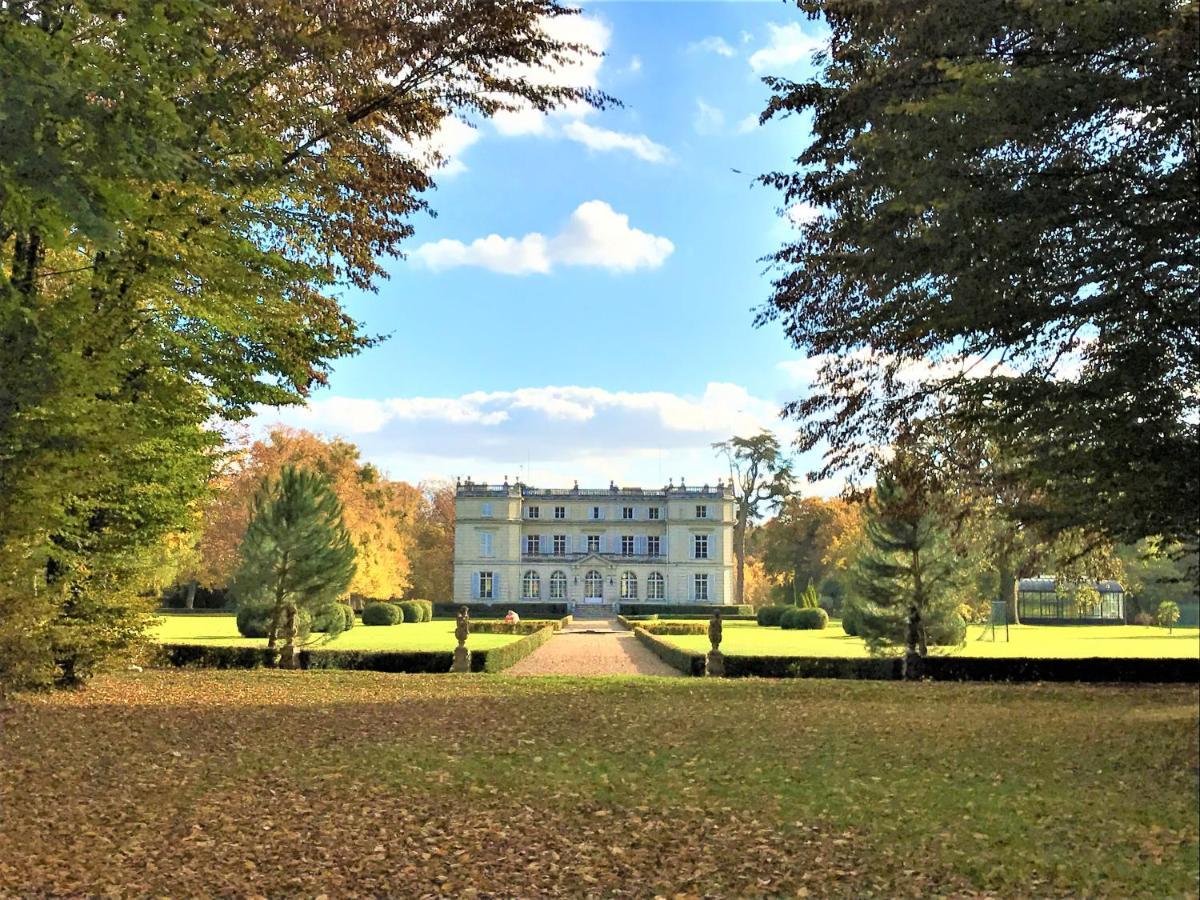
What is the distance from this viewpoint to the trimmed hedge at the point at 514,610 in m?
50.5

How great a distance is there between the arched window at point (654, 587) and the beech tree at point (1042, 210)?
50933 millimetres

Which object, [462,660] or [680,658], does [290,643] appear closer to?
[462,660]

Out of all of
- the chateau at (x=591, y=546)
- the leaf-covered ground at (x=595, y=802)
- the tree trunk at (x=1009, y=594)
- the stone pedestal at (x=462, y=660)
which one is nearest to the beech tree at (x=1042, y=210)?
the leaf-covered ground at (x=595, y=802)

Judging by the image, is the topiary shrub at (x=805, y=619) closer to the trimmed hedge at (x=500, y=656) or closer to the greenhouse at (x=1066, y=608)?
the greenhouse at (x=1066, y=608)

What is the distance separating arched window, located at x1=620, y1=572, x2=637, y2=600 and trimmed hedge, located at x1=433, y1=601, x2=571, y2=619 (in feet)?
17.0

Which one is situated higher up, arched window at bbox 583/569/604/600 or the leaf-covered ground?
the leaf-covered ground

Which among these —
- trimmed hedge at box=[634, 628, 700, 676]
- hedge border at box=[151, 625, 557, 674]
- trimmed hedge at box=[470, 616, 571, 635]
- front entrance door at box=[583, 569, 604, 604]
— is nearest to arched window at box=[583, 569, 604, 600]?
front entrance door at box=[583, 569, 604, 604]

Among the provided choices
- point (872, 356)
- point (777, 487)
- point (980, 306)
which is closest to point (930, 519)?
point (872, 356)

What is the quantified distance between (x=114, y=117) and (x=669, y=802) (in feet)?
Answer: 15.9

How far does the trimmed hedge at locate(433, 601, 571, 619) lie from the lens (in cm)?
5047

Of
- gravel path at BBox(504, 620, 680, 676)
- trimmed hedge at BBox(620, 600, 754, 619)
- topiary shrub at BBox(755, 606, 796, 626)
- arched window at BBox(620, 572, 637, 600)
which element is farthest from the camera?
arched window at BBox(620, 572, 637, 600)

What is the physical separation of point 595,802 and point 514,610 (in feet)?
152

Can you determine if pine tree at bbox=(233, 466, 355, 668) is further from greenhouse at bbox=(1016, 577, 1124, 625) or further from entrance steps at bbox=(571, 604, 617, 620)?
entrance steps at bbox=(571, 604, 617, 620)

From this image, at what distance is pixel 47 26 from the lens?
6645 millimetres
